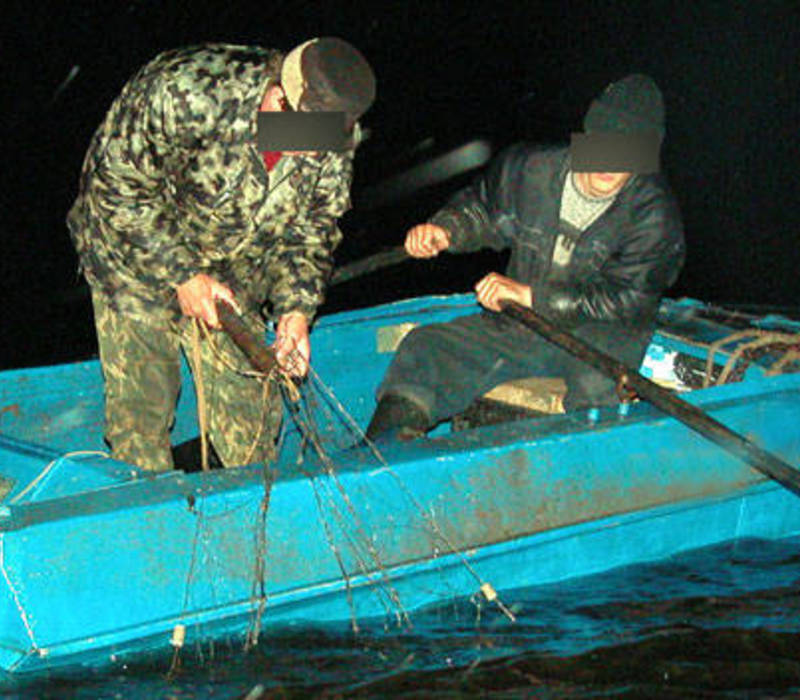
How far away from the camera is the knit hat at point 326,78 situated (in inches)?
163

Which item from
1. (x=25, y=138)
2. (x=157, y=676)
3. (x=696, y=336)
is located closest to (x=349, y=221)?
(x=25, y=138)

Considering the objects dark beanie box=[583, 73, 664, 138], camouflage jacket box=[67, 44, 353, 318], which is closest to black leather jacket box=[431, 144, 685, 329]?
dark beanie box=[583, 73, 664, 138]

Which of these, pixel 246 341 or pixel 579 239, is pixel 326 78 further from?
pixel 579 239

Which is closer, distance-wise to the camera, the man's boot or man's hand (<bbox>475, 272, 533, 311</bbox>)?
the man's boot

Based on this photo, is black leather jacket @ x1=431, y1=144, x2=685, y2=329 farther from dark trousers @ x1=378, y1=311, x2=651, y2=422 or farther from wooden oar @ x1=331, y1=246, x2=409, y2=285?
wooden oar @ x1=331, y1=246, x2=409, y2=285

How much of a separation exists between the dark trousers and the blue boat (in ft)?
0.64

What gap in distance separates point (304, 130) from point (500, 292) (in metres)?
1.44

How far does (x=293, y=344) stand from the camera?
468cm

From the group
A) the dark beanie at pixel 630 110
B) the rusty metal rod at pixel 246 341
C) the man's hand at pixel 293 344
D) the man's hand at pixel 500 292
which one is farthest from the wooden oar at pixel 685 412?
the rusty metal rod at pixel 246 341

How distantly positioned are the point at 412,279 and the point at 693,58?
9597 mm

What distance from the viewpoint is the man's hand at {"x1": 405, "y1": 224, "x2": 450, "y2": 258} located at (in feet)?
18.6

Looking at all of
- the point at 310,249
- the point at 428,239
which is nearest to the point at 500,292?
the point at 428,239

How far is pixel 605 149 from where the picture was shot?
5266 millimetres

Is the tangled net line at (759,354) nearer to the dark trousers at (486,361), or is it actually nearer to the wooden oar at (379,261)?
the dark trousers at (486,361)
